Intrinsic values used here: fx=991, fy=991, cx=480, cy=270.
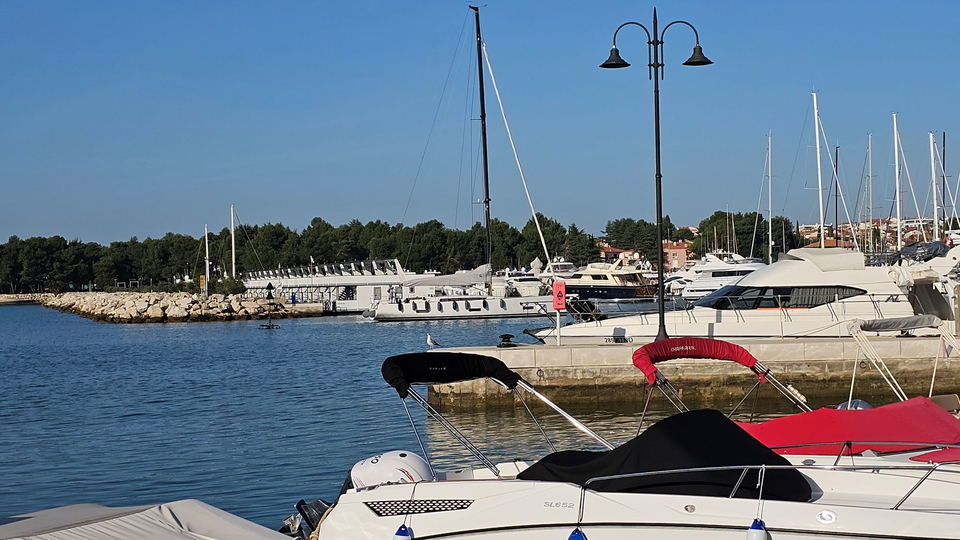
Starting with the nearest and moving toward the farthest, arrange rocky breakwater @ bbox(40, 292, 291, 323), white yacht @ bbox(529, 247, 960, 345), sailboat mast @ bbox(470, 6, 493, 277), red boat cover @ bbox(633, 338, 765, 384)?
red boat cover @ bbox(633, 338, 765, 384) < white yacht @ bbox(529, 247, 960, 345) < sailboat mast @ bbox(470, 6, 493, 277) < rocky breakwater @ bbox(40, 292, 291, 323)

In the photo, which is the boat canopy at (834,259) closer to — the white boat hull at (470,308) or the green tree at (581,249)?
the white boat hull at (470,308)

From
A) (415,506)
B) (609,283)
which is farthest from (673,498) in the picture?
(609,283)

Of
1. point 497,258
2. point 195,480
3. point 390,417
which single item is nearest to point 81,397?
point 390,417

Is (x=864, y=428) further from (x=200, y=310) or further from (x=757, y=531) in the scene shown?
(x=200, y=310)

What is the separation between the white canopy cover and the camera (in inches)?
314

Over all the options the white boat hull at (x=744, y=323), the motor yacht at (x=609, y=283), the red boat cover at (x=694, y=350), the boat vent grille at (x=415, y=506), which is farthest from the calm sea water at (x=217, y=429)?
the motor yacht at (x=609, y=283)

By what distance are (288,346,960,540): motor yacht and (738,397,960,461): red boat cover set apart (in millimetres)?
1250

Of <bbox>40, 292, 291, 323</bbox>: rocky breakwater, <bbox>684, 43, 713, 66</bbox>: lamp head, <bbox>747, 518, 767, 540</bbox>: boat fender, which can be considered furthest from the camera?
<bbox>40, 292, 291, 323</bbox>: rocky breakwater

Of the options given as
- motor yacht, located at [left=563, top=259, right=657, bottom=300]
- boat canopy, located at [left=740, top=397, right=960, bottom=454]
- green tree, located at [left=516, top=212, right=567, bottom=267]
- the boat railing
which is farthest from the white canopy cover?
green tree, located at [left=516, top=212, right=567, bottom=267]

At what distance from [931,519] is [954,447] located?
3299 millimetres

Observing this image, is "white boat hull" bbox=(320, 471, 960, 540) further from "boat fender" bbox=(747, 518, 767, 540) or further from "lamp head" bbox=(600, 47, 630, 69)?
"lamp head" bbox=(600, 47, 630, 69)

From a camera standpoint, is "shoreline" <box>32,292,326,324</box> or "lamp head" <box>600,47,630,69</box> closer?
"lamp head" <box>600,47,630,69</box>

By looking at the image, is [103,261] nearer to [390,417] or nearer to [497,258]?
[497,258]

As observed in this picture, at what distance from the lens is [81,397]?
27.7m
